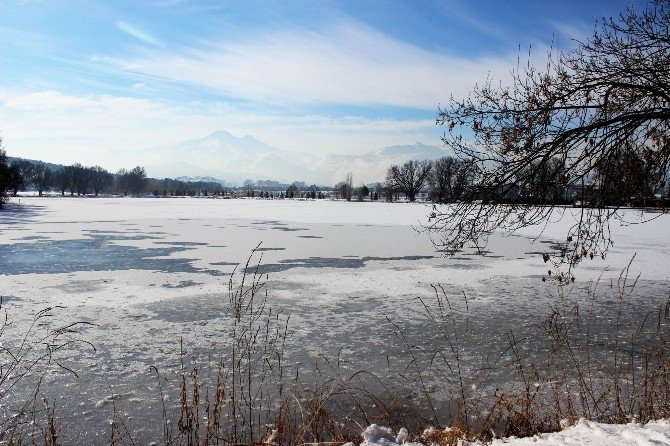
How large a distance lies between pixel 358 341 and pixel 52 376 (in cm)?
414

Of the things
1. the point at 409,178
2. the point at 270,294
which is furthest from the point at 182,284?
the point at 409,178

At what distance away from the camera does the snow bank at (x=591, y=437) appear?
123 inches

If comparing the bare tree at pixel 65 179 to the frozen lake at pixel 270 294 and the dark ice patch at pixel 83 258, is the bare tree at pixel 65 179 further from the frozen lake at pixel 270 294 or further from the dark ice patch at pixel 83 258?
the dark ice patch at pixel 83 258

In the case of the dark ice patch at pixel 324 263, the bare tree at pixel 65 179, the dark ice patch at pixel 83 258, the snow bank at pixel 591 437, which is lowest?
the dark ice patch at pixel 83 258

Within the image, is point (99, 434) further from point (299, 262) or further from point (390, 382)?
point (299, 262)

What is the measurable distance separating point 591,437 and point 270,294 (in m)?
8.06

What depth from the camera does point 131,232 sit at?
2386cm

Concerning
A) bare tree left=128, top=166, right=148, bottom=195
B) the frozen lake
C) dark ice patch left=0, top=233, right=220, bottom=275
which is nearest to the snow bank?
the frozen lake

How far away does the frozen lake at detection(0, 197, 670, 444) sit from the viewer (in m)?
6.48

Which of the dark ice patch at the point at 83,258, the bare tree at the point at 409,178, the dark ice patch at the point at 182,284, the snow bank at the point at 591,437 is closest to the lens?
the snow bank at the point at 591,437

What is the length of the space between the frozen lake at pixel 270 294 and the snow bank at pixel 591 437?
7.92 ft

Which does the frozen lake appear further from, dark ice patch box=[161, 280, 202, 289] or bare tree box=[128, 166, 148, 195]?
bare tree box=[128, 166, 148, 195]

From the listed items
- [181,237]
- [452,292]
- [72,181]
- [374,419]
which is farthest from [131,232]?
[72,181]

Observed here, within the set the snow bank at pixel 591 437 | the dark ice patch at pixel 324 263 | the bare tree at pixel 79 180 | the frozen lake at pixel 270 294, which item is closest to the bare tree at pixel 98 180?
the bare tree at pixel 79 180
